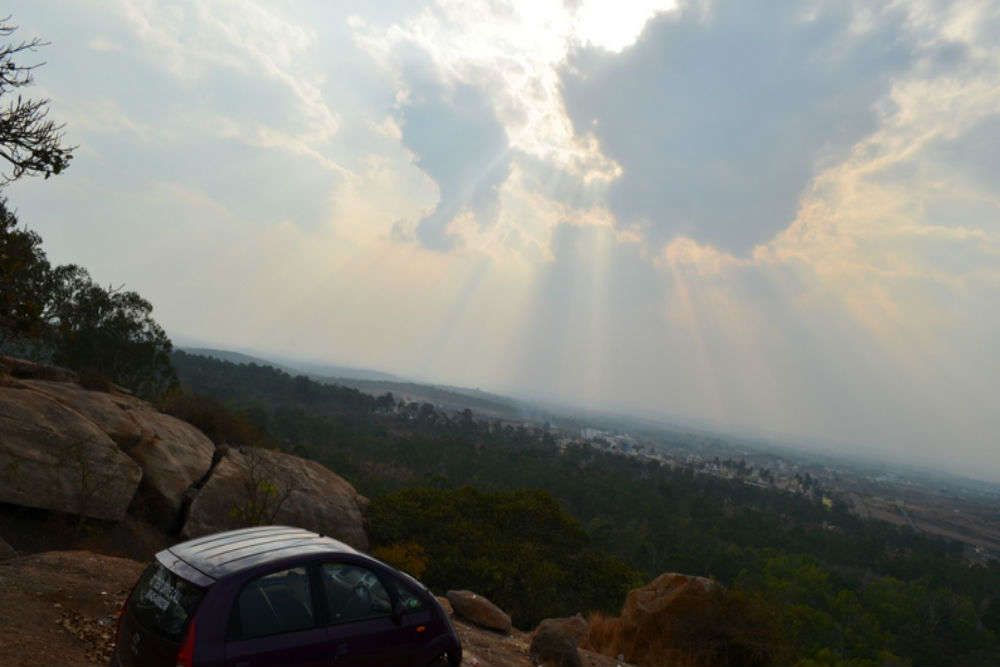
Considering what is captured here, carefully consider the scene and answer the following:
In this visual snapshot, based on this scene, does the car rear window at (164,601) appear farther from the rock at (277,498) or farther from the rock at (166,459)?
the rock at (166,459)

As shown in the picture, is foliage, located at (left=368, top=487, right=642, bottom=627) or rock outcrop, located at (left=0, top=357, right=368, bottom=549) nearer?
rock outcrop, located at (left=0, top=357, right=368, bottom=549)

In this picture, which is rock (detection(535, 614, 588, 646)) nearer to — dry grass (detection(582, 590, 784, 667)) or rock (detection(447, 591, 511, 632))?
dry grass (detection(582, 590, 784, 667))

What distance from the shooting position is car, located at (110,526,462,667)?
13.4 feet

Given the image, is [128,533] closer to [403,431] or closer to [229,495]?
[229,495]

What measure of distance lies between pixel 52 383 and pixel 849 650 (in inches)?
1686

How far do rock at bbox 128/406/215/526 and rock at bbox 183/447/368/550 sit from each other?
0.50 meters

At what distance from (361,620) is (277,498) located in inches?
502

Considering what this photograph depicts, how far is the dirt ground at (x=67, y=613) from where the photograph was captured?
593 cm

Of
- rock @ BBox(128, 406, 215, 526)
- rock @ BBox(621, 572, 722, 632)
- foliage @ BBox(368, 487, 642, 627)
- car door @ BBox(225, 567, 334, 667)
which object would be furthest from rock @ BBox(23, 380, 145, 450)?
rock @ BBox(621, 572, 722, 632)

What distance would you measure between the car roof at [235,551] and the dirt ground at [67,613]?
2.59m

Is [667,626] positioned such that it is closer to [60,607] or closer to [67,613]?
[67,613]

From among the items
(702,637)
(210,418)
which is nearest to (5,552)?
(210,418)

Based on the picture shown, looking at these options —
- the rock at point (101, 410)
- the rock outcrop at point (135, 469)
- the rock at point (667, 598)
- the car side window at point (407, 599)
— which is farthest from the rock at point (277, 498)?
the car side window at point (407, 599)

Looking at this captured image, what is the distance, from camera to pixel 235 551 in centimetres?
465
